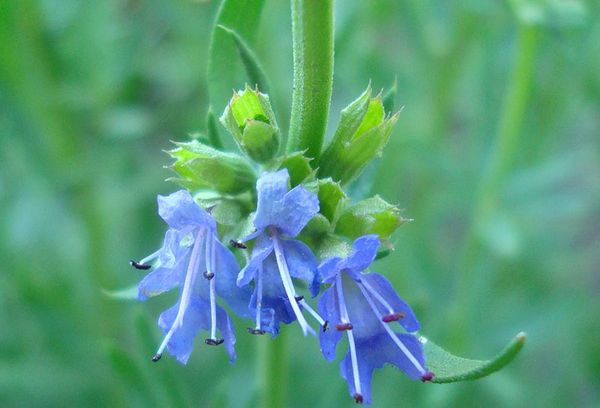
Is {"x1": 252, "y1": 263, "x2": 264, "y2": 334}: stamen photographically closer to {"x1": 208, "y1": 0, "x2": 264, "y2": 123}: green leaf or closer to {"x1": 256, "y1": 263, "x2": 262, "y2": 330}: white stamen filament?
{"x1": 256, "y1": 263, "x2": 262, "y2": 330}: white stamen filament

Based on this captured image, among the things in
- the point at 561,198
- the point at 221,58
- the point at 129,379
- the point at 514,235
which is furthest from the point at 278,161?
the point at 561,198

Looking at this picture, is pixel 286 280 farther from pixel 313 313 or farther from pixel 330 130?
pixel 330 130

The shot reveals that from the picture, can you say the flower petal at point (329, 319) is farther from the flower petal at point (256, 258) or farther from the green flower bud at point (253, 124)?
the green flower bud at point (253, 124)

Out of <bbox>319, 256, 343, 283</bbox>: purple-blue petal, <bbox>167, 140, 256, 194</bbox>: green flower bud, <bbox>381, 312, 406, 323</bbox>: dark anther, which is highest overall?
<bbox>167, 140, 256, 194</bbox>: green flower bud

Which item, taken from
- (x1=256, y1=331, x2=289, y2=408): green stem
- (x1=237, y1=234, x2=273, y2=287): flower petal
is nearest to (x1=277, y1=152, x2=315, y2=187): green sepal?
(x1=237, y1=234, x2=273, y2=287): flower petal

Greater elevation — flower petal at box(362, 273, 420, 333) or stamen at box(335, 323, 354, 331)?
flower petal at box(362, 273, 420, 333)

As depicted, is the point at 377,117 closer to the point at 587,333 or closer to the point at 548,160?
the point at 548,160

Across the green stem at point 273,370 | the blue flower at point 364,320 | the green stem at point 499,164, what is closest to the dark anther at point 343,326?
the blue flower at point 364,320
